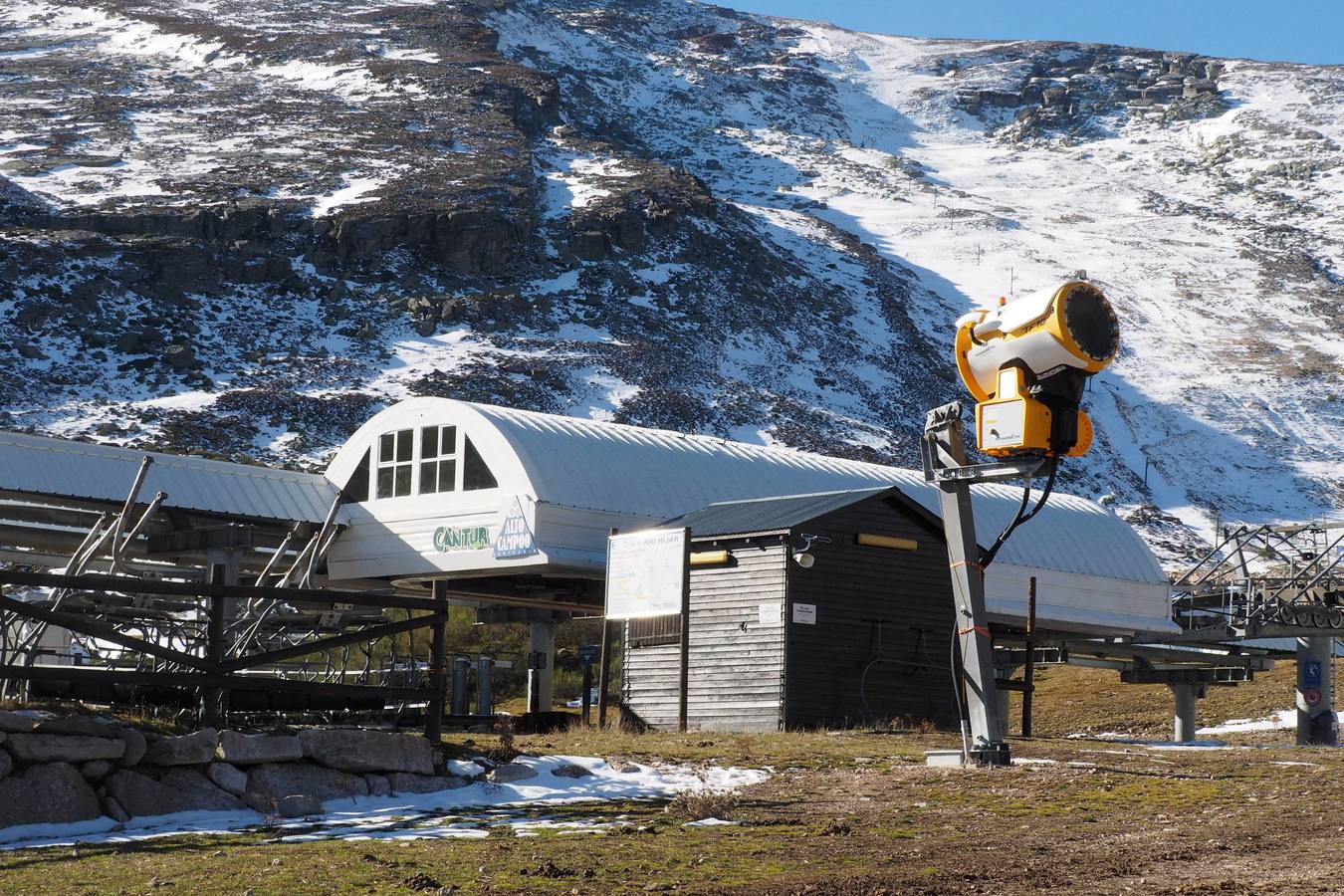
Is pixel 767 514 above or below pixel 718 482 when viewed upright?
below

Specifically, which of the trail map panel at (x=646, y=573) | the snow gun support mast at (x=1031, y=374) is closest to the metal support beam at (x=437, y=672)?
the snow gun support mast at (x=1031, y=374)

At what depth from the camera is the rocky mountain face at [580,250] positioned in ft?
302

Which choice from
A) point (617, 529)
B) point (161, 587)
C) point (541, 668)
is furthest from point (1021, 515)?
point (541, 668)

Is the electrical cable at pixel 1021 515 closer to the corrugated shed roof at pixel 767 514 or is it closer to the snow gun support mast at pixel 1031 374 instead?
the snow gun support mast at pixel 1031 374

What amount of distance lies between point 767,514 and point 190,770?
13197 millimetres

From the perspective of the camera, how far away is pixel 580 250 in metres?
116

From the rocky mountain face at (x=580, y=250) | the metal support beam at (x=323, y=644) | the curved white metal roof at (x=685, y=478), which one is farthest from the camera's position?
the rocky mountain face at (x=580, y=250)

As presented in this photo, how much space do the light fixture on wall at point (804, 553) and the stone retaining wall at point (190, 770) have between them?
938 centimetres

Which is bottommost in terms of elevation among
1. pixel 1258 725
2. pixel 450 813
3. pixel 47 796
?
pixel 1258 725

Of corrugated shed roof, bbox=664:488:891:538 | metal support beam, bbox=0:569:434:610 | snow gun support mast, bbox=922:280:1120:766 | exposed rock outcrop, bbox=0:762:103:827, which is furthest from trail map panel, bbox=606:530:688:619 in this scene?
exposed rock outcrop, bbox=0:762:103:827

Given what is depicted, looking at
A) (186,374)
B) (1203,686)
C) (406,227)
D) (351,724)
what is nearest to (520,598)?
(1203,686)

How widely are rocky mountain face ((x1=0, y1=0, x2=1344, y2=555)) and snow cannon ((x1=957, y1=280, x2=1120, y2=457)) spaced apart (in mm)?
65554

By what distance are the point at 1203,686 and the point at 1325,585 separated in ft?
15.2

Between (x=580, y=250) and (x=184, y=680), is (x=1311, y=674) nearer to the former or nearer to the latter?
(x=184, y=680)
